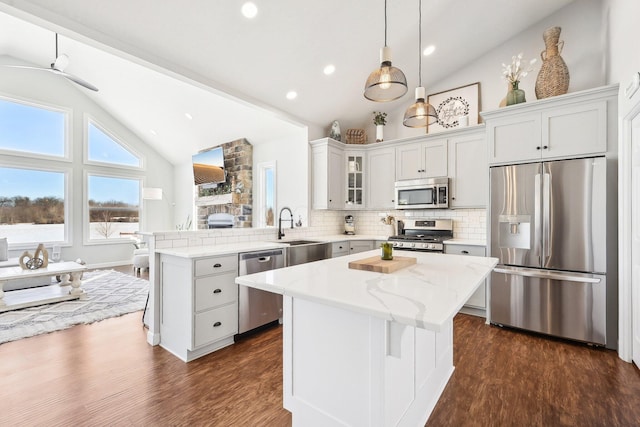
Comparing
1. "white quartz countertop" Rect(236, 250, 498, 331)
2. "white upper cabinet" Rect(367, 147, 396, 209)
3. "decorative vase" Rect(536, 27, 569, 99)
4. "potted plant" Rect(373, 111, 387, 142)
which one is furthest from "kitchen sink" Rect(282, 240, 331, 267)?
"decorative vase" Rect(536, 27, 569, 99)

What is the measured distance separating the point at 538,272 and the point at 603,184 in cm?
100

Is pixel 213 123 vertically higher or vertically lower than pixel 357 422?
higher

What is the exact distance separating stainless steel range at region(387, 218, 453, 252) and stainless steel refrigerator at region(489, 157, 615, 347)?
740 mm

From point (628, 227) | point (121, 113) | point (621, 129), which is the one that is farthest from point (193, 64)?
point (121, 113)

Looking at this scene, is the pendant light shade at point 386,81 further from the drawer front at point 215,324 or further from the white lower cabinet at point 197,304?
the drawer front at point 215,324

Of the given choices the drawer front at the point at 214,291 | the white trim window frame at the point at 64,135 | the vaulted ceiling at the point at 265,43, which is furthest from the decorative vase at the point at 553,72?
the white trim window frame at the point at 64,135

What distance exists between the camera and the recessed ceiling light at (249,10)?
2.67 metres

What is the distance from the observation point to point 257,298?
304cm

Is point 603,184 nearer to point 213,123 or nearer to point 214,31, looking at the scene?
point 214,31

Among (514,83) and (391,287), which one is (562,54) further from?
(391,287)

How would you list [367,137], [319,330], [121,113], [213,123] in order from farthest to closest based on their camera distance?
[121,113] < [213,123] < [367,137] < [319,330]

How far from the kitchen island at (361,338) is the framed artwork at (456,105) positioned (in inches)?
123

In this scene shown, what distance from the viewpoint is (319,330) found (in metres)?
1.47

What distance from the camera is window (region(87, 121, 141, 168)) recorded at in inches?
271
